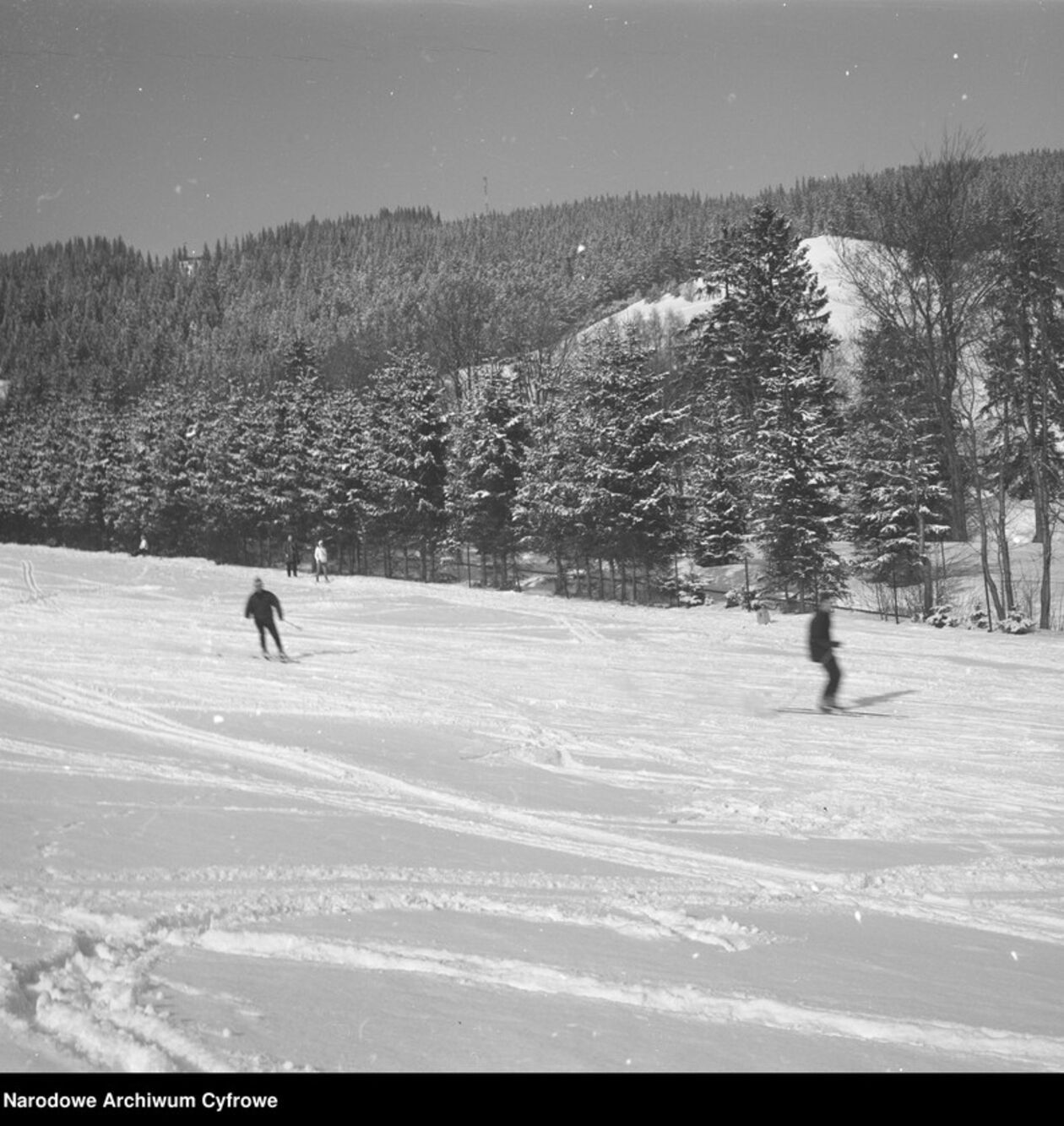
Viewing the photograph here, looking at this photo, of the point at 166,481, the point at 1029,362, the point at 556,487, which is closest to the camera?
the point at 1029,362

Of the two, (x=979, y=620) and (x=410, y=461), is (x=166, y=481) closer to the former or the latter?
(x=410, y=461)

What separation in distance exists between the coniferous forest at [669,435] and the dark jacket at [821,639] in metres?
15.4

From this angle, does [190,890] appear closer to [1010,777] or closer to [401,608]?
[1010,777]

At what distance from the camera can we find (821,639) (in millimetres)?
14242

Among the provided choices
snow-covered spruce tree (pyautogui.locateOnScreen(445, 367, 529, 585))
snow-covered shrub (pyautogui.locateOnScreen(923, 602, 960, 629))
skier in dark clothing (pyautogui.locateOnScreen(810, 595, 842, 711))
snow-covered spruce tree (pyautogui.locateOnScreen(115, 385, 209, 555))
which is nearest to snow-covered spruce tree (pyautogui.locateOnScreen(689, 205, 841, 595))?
snow-covered shrub (pyautogui.locateOnScreen(923, 602, 960, 629))

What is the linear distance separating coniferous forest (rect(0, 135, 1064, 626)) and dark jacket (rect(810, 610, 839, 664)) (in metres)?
15.4

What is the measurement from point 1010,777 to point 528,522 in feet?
97.2

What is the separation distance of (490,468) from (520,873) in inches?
1336

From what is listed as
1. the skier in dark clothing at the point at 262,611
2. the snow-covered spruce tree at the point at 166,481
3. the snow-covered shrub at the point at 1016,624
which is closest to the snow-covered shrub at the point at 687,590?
the snow-covered shrub at the point at 1016,624

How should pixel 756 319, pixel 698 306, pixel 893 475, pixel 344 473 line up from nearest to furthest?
pixel 893 475 < pixel 756 319 < pixel 344 473 < pixel 698 306

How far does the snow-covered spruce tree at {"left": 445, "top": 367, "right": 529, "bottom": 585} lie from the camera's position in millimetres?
40094

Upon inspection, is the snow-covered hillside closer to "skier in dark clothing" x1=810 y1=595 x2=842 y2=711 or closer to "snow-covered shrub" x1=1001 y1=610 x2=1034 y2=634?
"snow-covered shrub" x1=1001 y1=610 x2=1034 y2=634

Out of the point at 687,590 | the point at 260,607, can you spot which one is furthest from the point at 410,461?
the point at 260,607

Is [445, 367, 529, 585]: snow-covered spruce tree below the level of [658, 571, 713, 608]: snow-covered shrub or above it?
above
